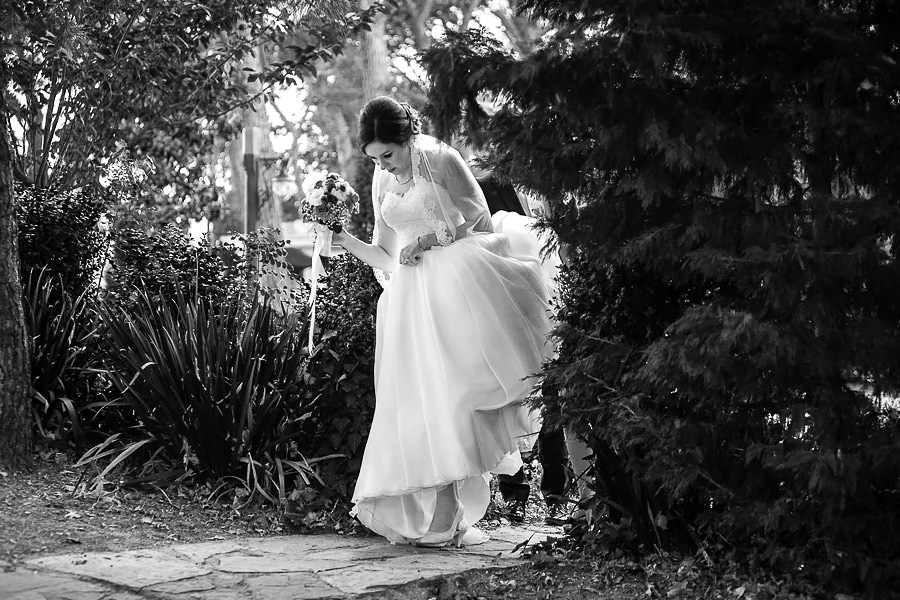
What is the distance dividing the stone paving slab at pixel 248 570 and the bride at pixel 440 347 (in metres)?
0.26

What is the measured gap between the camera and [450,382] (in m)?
4.63

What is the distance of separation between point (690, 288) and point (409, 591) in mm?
1588

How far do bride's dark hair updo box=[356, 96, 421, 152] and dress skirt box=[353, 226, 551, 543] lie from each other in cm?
59

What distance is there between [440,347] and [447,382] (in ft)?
0.57

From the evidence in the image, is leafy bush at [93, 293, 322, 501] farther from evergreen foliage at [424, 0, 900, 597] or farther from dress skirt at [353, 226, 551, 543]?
evergreen foliage at [424, 0, 900, 597]

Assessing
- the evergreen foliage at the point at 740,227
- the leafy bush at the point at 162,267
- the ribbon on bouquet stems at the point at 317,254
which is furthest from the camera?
the leafy bush at the point at 162,267

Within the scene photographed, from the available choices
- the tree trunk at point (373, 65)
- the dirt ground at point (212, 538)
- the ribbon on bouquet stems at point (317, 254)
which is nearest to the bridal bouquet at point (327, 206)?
the ribbon on bouquet stems at point (317, 254)

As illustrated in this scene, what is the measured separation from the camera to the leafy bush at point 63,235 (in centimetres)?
637

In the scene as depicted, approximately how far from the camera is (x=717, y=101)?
338cm

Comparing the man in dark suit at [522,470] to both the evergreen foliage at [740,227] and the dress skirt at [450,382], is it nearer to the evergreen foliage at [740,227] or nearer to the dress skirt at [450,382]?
the dress skirt at [450,382]

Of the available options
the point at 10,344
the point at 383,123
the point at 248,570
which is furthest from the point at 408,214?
the point at 10,344

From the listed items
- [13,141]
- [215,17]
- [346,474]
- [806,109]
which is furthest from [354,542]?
[215,17]

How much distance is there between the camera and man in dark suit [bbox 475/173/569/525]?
560cm

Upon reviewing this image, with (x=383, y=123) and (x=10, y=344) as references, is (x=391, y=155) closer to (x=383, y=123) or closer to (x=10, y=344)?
(x=383, y=123)
